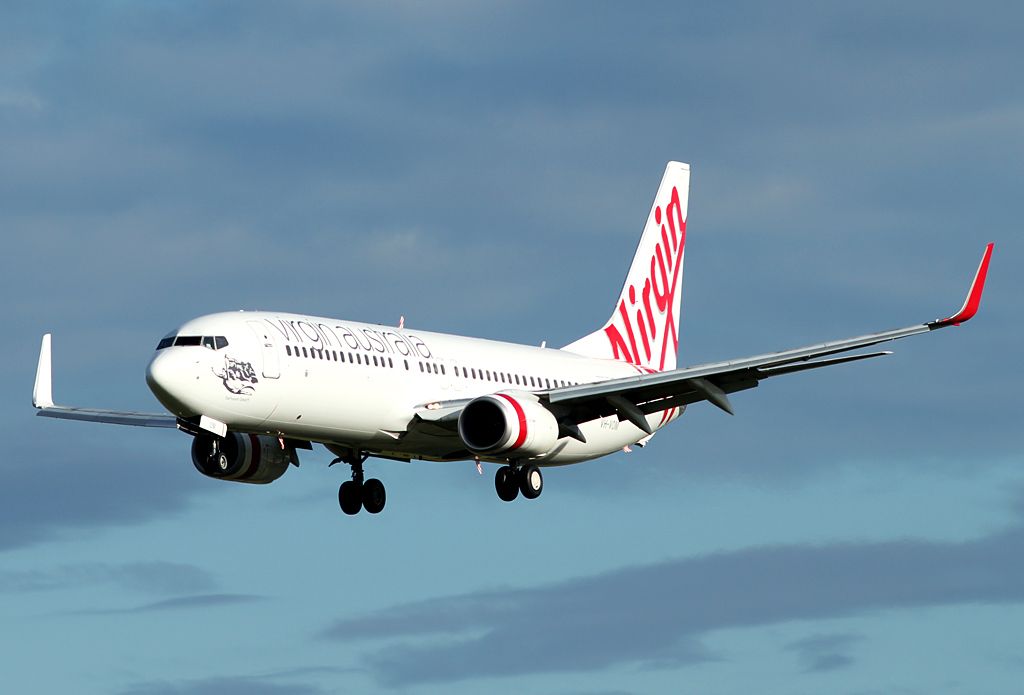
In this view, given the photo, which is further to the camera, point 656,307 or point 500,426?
point 656,307

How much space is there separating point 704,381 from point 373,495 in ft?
36.9

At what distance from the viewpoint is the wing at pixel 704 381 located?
53312 mm

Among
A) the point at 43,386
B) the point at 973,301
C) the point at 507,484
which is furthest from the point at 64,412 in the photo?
the point at 973,301

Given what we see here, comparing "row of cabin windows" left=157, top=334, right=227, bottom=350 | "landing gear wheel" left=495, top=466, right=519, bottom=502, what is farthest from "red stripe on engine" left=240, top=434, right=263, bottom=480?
"row of cabin windows" left=157, top=334, right=227, bottom=350

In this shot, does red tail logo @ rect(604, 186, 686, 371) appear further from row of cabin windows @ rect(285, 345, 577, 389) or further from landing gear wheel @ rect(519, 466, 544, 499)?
landing gear wheel @ rect(519, 466, 544, 499)

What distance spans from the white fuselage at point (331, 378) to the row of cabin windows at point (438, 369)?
0.13 feet

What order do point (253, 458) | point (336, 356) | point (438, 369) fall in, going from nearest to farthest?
point (336, 356) < point (438, 369) < point (253, 458)

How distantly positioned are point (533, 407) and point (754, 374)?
6.47 meters

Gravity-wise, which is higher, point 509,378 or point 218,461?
point 509,378

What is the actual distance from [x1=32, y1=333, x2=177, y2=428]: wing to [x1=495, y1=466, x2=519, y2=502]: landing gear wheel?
409 inches

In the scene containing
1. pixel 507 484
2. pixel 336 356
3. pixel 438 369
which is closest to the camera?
pixel 336 356

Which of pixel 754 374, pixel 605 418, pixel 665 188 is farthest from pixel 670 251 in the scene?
pixel 754 374

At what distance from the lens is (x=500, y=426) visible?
5494cm

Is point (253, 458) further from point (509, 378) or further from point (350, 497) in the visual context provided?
point (509, 378)
